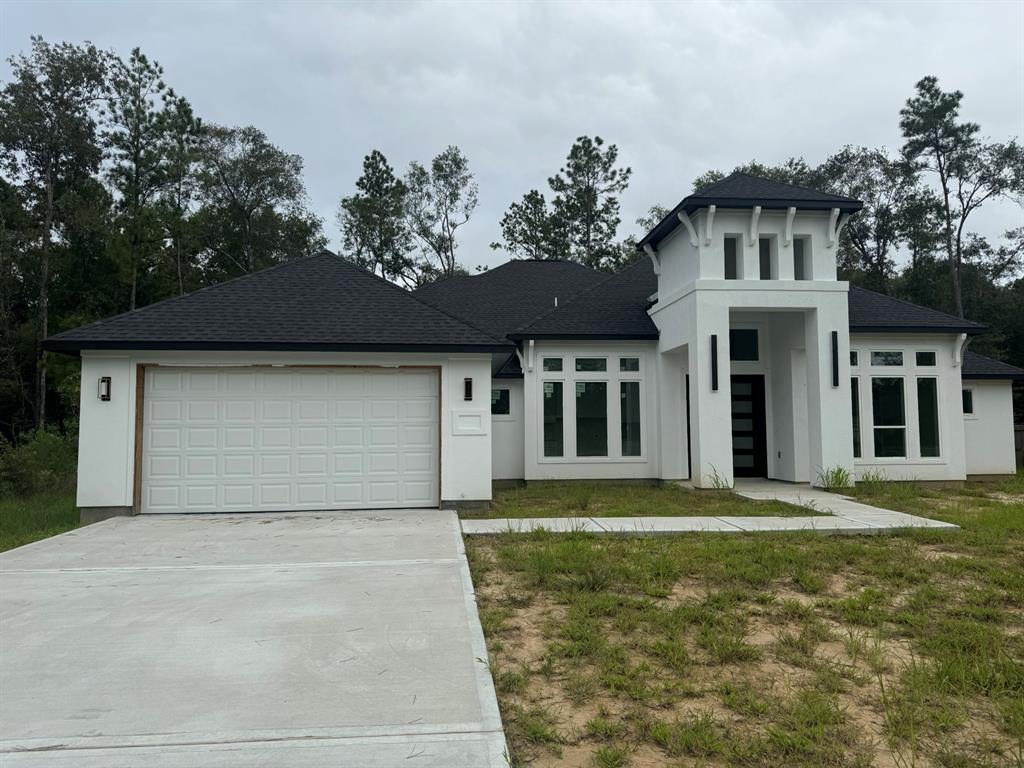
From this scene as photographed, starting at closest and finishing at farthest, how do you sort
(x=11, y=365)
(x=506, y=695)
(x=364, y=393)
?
(x=506, y=695) < (x=364, y=393) < (x=11, y=365)

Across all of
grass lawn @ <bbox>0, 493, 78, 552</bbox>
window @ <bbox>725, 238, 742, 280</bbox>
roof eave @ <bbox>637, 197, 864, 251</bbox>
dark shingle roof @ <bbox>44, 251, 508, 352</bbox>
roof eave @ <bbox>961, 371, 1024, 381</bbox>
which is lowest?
grass lawn @ <bbox>0, 493, 78, 552</bbox>

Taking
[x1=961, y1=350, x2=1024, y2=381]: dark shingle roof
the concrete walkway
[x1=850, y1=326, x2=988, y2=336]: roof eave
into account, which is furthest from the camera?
[x1=961, y1=350, x2=1024, y2=381]: dark shingle roof

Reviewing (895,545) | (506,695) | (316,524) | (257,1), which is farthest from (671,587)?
(257,1)

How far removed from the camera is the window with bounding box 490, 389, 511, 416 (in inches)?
569

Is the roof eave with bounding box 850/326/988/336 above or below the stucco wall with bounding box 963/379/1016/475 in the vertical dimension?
above

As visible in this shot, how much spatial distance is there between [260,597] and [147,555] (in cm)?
242

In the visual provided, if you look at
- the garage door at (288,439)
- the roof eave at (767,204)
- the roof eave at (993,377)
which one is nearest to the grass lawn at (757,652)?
the garage door at (288,439)

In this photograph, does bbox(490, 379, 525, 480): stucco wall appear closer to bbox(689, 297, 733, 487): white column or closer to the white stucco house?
the white stucco house

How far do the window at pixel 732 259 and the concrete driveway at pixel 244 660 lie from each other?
8384 millimetres

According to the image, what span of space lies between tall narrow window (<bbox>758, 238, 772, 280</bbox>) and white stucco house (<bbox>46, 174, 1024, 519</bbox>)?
5 cm

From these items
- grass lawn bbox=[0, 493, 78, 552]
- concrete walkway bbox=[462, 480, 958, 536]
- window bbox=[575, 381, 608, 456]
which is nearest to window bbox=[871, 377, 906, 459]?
concrete walkway bbox=[462, 480, 958, 536]

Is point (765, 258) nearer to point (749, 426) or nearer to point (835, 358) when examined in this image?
point (835, 358)

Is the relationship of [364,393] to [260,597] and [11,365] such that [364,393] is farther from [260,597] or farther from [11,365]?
[11,365]

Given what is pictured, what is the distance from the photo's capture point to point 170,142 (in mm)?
28594
